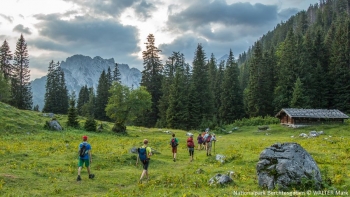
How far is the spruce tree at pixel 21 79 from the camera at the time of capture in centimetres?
8319

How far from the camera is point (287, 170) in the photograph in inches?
500

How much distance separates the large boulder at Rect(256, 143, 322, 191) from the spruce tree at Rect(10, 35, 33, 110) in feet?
278

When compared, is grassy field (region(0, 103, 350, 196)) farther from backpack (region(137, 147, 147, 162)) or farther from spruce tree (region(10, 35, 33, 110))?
spruce tree (region(10, 35, 33, 110))

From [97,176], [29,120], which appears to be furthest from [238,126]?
[97,176]

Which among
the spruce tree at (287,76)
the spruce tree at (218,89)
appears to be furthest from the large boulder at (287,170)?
the spruce tree at (218,89)

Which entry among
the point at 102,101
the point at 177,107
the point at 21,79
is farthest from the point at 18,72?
the point at 177,107

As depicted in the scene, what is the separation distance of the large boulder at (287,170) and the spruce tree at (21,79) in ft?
278

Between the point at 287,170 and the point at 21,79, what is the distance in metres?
91.9

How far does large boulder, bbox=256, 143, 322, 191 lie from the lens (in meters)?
12.4

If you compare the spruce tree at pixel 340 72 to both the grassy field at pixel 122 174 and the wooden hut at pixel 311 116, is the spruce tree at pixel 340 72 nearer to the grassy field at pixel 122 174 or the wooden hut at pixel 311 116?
the wooden hut at pixel 311 116

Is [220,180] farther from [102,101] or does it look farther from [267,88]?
[102,101]

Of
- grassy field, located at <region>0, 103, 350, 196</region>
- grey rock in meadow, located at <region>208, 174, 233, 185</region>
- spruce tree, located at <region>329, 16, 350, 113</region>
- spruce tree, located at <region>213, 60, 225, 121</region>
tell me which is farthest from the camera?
spruce tree, located at <region>213, 60, 225, 121</region>

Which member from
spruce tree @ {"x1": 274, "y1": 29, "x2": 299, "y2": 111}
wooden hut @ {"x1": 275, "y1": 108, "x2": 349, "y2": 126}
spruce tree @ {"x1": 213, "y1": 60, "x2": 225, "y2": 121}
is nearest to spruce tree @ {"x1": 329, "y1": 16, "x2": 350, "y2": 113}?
spruce tree @ {"x1": 274, "y1": 29, "x2": 299, "y2": 111}

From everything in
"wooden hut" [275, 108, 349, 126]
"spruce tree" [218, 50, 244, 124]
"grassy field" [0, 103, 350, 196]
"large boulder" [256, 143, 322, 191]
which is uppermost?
"spruce tree" [218, 50, 244, 124]
